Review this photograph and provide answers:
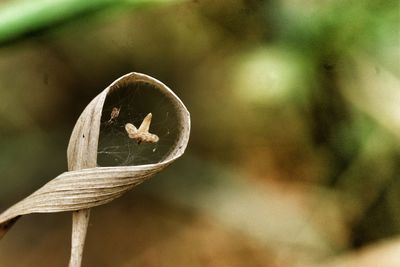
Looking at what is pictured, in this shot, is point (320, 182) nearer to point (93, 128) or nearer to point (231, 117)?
point (231, 117)

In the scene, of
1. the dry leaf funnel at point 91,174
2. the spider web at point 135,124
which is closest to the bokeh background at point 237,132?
the spider web at point 135,124

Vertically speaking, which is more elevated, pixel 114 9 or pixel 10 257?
pixel 114 9

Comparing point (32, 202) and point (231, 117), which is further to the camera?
point (231, 117)

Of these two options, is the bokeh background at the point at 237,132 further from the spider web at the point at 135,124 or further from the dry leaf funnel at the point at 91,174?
the dry leaf funnel at the point at 91,174

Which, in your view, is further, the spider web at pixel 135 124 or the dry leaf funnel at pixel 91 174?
the spider web at pixel 135 124

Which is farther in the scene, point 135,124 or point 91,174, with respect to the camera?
point 135,124

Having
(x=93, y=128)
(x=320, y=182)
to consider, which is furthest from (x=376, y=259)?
(x=93, y=128)
